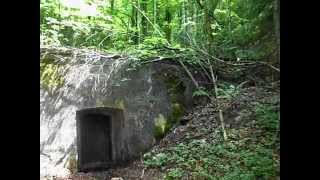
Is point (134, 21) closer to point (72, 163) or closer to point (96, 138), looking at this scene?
point (96, 138)

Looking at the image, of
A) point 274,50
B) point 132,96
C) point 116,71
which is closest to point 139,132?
point 132,96

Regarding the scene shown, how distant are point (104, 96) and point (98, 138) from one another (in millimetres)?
466

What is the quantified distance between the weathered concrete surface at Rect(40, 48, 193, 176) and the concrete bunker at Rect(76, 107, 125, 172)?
8cm

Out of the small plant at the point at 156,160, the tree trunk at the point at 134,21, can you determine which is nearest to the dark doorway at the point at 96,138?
the small plant at the point at 156,160

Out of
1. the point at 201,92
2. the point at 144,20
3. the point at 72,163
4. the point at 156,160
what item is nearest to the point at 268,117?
the point at 201,92

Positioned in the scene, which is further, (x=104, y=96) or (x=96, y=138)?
(x=96, y=138)

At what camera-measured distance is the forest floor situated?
385 cm

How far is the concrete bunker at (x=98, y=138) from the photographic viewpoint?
4098mm

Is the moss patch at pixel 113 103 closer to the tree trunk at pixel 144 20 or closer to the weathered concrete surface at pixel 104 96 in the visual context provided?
the weathered concrete surface at pixel 104 96

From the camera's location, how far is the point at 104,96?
412 centimetres
